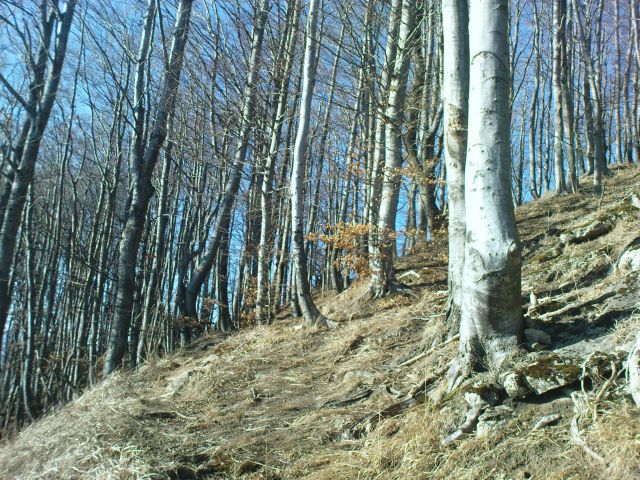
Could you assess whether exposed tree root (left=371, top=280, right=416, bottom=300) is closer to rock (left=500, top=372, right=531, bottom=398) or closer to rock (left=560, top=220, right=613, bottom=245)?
rock (left=560, top=220, right=613, bottom=245)

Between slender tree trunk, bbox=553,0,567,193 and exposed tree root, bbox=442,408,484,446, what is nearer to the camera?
exposed tree root, bbox=442,408,484,446

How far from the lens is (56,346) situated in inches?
827

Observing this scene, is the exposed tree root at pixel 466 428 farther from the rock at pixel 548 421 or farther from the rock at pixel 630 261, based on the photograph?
the rock at pixel 630 261

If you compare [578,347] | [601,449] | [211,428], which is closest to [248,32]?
[211,428]

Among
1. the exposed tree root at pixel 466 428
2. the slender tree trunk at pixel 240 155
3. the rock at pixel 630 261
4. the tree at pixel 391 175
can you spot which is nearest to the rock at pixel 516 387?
the exposed tree root at pixel 466 428

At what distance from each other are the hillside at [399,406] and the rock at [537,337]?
0.05ft

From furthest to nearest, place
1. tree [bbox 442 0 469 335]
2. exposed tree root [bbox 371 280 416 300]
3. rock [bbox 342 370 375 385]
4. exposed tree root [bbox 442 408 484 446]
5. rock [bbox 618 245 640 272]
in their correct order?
exposed tree root [bbox 371 280 416 300], rock [bbox 342 370 375 385], tree [bbox 442 0 469 335], rock [bbox 618 245 640 272], exposed tree root [bbox 442 408 484 446]

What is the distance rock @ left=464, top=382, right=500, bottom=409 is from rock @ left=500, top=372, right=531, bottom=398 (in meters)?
0.11

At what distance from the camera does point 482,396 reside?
406 centimetres

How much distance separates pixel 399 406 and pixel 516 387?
1206 millimetres

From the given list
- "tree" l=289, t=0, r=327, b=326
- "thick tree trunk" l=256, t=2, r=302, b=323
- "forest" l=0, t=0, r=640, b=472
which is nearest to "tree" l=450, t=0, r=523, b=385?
"forest" l=0, t=0, r=640, b=472

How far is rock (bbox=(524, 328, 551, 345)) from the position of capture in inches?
175

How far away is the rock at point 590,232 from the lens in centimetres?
676

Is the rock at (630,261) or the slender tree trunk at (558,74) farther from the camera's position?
the slender tree trunk at (558,74)
